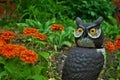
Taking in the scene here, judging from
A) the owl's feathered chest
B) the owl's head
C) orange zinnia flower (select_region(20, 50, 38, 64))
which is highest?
the owl's head

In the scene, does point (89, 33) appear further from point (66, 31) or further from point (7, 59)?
point (66, 31)

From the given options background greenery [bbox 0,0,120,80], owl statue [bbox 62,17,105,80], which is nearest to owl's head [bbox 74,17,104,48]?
owl statue [bbox 62,17,105,80]

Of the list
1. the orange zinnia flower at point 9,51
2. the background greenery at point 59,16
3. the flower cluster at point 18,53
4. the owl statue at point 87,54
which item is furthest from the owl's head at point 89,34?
the background greenery at point 59,16

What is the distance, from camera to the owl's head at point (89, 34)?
197 inches

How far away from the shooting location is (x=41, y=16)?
9.57m

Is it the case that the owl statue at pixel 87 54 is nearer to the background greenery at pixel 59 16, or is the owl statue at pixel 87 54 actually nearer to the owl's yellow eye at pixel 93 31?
the owl's yellow eye at pixel 93 31

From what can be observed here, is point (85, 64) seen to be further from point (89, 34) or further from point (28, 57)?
point (28, 57)

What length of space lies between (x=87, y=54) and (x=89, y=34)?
8.1 inches

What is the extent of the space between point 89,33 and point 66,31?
9.79 ft

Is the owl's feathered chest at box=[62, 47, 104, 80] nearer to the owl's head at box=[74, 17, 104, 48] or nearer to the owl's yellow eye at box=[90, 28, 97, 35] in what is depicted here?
the owl's head at box=[74, 17, 104, 48]

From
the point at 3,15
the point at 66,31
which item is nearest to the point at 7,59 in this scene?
the point at 66,31

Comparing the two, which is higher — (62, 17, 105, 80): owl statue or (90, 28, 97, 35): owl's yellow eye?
(90, 28, 97, 35): owl's yellow eye

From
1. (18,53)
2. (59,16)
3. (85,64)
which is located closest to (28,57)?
(18,53)

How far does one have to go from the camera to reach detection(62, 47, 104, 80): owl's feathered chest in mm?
5043
